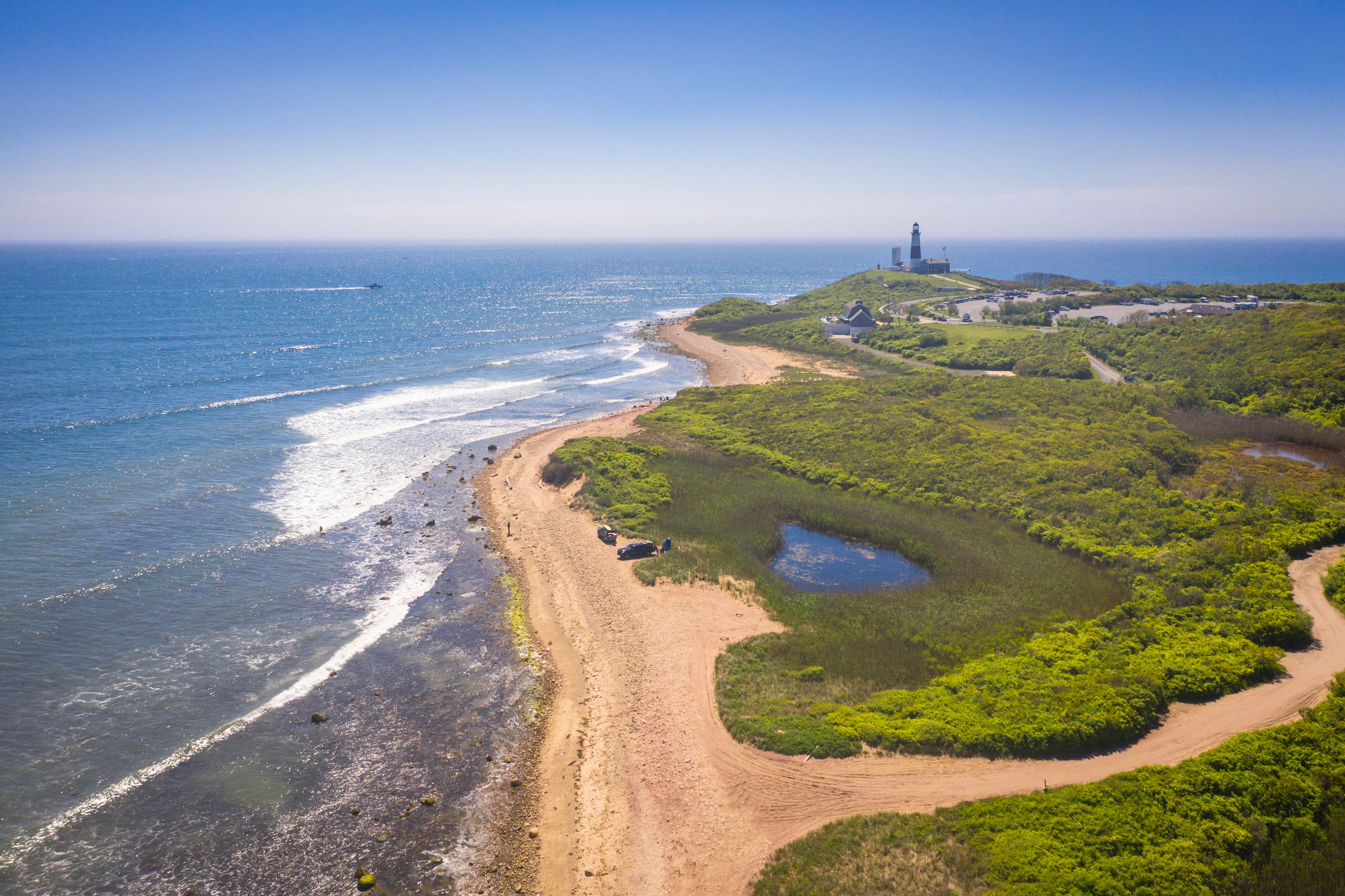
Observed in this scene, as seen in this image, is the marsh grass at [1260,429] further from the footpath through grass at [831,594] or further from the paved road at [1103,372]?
the footpath through grass at [831,594]

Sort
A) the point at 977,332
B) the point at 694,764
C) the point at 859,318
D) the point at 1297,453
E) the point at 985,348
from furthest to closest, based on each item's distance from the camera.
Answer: the point at 859,318 < the point at 977,332 < the point at 985,348 < the point at 1297,453 < the point at 694,764

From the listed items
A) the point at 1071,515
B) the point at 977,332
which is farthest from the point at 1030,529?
the point at 977,332

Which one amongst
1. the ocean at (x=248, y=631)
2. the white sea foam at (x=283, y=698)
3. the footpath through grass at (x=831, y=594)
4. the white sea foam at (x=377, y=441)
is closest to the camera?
the ocean at (x=248, y=631)

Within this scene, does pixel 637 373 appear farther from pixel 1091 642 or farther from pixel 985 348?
pixel 1091 642

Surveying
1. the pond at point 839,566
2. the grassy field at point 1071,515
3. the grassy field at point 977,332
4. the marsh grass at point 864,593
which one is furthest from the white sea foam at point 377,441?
the grassy field at point 977,332

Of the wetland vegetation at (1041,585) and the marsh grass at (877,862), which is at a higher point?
the wetland vegetation at (1041,585)

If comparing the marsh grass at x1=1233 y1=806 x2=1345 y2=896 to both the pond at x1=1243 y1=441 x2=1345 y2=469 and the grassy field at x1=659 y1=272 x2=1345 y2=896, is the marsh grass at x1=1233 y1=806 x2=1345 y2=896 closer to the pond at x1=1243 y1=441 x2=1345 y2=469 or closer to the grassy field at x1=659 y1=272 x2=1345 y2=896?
the grassy field at x1=659 y1=272 x2=1345 y2=896

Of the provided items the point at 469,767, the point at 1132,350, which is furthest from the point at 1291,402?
the point at 469,767
